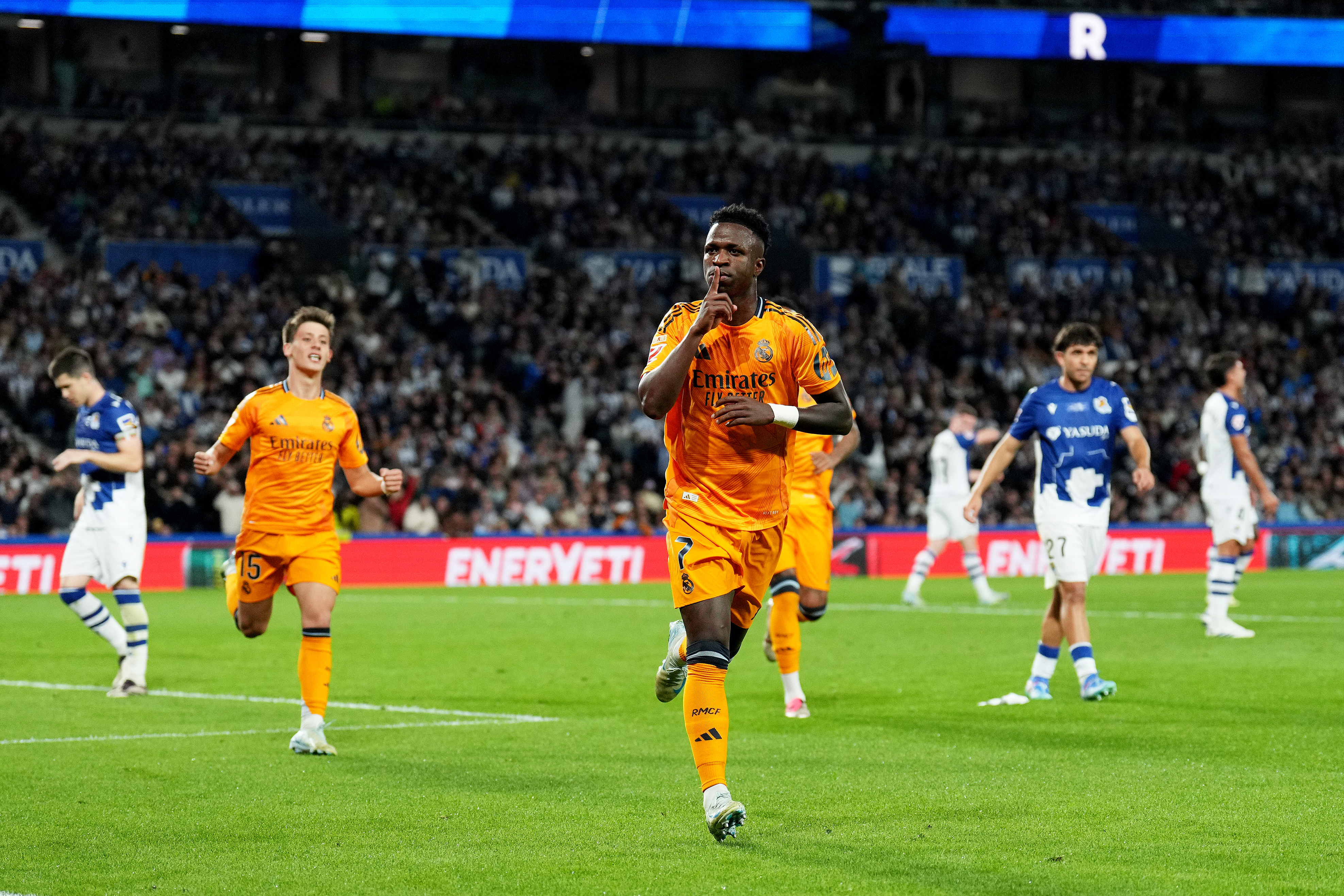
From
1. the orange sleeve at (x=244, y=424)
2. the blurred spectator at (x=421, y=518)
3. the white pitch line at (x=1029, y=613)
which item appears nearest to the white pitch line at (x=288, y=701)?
the orange sleeve at (x=244, y=424)

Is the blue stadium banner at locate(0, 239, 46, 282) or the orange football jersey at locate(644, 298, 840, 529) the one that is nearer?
the orange football jersey at locate(644, 298, 840, 529)

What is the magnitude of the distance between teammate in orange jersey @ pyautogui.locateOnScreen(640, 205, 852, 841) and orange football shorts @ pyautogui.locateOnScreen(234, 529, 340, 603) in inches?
140

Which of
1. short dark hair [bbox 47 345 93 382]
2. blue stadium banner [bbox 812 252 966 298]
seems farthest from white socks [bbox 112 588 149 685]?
blue stadium banner [bbox 812 252 966 298]

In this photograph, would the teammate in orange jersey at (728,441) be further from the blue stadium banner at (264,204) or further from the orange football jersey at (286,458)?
the blue stadium banner at (264,204)

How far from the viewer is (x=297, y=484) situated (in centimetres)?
1116

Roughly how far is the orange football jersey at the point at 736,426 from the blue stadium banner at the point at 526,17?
28.6 meters

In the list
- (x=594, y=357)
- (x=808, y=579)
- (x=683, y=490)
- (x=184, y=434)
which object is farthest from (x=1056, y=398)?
(x=594, y=357)

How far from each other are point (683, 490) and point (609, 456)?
2523 centimetres

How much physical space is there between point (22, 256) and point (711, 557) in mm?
30220

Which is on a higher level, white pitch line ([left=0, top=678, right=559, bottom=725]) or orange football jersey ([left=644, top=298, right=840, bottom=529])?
orange football jersey ([left=644, top=298, right=840, bottom=529])

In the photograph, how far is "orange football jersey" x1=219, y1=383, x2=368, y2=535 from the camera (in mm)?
11102

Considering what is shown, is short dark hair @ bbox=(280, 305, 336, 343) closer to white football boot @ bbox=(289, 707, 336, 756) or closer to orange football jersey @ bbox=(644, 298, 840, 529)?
white football boot @ bbox=(289, 707, 336, 756)

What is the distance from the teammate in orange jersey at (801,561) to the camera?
12141 millimetres

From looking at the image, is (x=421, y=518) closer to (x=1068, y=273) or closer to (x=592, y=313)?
(x=592, y=313)
